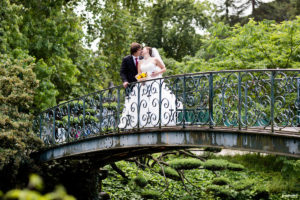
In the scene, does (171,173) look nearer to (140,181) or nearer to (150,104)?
(140,181)

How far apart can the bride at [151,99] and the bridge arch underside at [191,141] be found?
0.25 m

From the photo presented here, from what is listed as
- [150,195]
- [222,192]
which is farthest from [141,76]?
[222,192]

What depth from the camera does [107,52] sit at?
18766mm

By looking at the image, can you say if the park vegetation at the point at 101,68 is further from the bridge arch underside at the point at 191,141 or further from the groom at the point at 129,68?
the groom at the point at 129,68

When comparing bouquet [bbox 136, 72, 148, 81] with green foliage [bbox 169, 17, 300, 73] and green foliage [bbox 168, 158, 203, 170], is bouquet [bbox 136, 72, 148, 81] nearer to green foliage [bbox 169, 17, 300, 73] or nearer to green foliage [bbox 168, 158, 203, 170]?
green foliage [bbox 168, 158, 203, 170]

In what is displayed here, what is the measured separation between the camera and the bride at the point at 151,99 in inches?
294

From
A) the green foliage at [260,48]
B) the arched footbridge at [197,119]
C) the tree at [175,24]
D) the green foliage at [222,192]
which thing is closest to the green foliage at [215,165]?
the green foliage at [222,192]

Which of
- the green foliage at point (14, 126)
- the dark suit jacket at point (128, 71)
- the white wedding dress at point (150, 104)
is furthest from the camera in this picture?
the green foliage at point (14, 126)

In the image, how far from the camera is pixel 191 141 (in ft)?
22.8

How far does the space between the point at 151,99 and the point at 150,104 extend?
0.33 ft

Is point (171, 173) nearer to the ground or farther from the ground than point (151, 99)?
nearer to the ground

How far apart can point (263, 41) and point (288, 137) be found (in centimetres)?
714

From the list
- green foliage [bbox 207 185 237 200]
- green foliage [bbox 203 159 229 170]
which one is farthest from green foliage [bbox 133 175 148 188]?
green foliage [bbox 207 185 237 200]

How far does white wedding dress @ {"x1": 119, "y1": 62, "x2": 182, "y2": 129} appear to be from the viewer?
24.4ft
